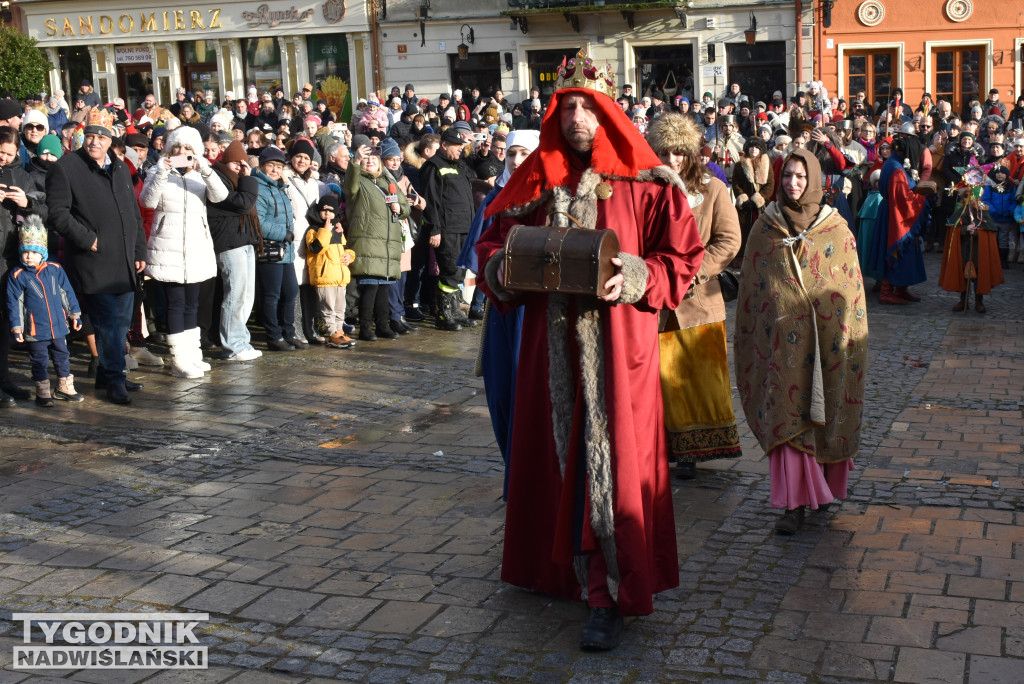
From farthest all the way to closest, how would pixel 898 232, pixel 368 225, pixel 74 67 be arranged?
pixel 74 67
pixel 898 232
pixel 368 225

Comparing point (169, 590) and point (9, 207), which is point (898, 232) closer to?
point (9, 207)

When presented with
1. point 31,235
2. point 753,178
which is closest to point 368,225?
point 31,235

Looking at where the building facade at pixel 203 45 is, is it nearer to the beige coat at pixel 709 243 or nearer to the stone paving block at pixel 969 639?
the beige coat at pixel 709 243

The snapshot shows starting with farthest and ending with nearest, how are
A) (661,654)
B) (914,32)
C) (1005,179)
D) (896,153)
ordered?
(914,32) → (1005,179) → (896,153) → (661,654)

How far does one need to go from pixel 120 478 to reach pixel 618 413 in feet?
11.2

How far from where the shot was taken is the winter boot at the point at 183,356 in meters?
9.25

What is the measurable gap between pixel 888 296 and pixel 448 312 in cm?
487

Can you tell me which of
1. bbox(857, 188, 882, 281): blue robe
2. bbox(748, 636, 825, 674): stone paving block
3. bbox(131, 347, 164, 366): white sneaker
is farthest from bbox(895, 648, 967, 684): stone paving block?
bbox(857, 188, 882, 281): blue robe

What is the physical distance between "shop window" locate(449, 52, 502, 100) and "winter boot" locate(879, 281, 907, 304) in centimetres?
2058

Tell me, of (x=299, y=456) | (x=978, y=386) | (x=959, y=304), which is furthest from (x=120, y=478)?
(x=959, y=304)

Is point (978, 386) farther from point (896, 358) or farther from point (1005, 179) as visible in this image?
point (1005, 179)

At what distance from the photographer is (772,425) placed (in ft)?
18.1

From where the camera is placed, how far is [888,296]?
42.6 ft

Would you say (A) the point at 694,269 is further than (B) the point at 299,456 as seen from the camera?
No
